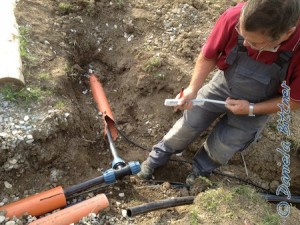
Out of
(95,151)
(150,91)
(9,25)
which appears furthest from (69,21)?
(95,151)

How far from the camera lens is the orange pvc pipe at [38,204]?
3344 mm

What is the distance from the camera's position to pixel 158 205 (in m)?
3.57

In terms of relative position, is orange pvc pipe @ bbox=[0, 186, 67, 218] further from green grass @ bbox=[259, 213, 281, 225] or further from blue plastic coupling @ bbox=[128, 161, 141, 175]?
green grass @ bbox=[259, 213, 281, 225]

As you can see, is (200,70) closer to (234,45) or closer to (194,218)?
(234,45)

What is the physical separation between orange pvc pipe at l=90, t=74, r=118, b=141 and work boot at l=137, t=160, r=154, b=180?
464 mm

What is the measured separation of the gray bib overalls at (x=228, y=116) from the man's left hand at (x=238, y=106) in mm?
110

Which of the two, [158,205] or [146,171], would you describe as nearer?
[158,205]

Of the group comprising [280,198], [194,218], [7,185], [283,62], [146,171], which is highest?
[283,62]

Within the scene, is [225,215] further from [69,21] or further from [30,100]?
[69,21]

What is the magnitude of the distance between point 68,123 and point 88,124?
412mm

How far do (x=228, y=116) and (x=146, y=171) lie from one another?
994mm

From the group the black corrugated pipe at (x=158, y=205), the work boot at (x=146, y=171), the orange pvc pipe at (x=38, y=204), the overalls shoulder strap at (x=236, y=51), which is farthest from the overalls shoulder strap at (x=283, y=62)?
the orange pvc pipe at (x=38, y=204)

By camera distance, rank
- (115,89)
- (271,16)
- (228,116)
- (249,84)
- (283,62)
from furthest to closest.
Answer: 1. (115,89)
2. (228,116)
3. (249,84)
4. (283,62)
5. (271,16)

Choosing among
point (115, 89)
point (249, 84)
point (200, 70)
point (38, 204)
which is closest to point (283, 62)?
point (249, 84)
